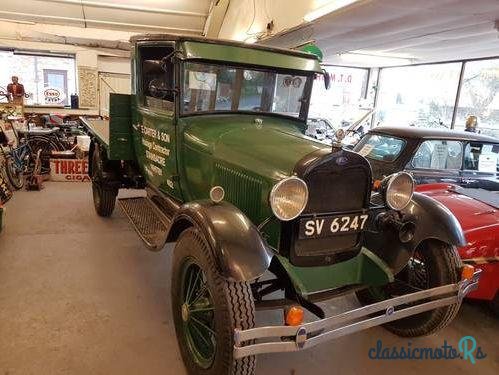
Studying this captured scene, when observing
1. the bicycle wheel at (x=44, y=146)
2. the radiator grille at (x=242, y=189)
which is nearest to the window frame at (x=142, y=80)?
the radiator grille at (x=242, y=189)

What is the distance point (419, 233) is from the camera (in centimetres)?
234

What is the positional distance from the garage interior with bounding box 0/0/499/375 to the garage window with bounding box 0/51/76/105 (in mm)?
28

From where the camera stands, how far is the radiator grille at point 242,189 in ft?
7.36

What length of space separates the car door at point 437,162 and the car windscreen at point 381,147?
195 millimetres

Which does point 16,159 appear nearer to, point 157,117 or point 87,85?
point 157,117

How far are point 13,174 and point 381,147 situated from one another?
5102 millimetres

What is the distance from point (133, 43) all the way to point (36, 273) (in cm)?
215

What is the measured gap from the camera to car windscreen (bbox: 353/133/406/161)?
4035mm

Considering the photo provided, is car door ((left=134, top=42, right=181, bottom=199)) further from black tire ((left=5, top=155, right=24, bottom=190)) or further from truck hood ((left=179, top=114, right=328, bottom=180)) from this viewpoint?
black tire ((left=5, top=155, right=24, bottom=190))

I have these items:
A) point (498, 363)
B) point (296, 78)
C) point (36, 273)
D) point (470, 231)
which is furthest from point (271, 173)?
point (36, 273)

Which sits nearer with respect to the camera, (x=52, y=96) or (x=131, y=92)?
(x=131, y=92)

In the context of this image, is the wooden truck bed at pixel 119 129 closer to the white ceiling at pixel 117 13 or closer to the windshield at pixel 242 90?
the windshield at pixel 242 90

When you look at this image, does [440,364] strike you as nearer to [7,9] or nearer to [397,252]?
[397,252]

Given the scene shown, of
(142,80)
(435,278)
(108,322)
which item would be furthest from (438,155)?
(108,322)
